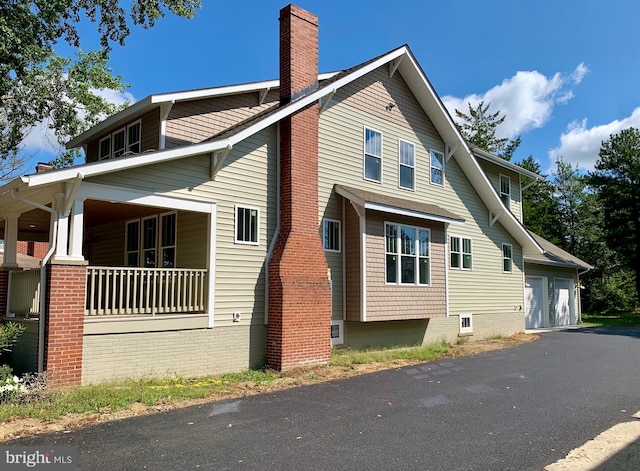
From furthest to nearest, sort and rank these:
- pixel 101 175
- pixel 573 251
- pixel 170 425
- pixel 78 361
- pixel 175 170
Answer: pixel 573 251
pixel 175 170
pixel 101 175
pixel 78 361
pixel 170 425

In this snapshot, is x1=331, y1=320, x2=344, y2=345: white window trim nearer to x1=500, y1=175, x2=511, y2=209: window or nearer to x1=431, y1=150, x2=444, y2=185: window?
x1=431, y1=150, x2=444, y2=185: window

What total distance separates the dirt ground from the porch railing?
122 inches

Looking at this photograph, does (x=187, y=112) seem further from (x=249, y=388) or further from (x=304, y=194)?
(x=249, y=388)

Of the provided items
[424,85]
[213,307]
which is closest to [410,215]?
[424,85]

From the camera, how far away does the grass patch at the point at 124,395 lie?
7.61 m

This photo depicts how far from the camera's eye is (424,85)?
53.3 feet

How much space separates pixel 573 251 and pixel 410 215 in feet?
112

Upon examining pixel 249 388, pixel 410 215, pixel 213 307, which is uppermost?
pixel 410 215

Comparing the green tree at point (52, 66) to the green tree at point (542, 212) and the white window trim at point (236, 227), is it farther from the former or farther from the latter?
the green tree at point (542, 212)

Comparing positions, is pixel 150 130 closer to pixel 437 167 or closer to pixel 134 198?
pixel 134 198

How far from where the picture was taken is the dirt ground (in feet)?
22.7

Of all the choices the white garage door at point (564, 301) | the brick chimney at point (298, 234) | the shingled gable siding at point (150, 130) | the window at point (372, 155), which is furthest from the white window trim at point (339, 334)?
the white garage door at point (564, 301)

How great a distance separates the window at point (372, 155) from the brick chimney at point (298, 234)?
2312mm

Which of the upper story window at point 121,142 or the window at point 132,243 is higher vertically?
the upper story window at point 121,142
